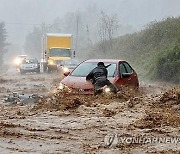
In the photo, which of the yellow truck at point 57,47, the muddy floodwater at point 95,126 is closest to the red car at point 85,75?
the muddy floodwater at point 95,126

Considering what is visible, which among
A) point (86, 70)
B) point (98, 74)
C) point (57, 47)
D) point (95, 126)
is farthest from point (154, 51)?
point (95, 126)

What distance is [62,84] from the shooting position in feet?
41.8

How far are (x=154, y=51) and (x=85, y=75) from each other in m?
24.0

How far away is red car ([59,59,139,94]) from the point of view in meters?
12.4

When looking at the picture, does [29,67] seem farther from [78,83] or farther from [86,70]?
[78,83]

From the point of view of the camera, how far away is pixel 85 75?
13.5 meters

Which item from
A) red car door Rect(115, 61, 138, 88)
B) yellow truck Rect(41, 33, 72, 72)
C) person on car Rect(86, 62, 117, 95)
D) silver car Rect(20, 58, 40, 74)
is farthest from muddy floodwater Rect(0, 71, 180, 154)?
silver car Rect(20, 58, 40, 74)

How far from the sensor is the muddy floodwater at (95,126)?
6620 mm

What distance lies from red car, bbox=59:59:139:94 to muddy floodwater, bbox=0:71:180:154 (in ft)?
2.15

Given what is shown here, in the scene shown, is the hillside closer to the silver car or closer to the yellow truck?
the yellow truck

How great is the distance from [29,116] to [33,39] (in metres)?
129

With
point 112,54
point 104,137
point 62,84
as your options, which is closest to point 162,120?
point 104,137

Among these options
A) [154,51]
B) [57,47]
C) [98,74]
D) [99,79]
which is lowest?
[99,79]

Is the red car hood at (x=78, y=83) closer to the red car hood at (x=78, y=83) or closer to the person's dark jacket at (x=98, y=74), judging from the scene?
the red car hood at (x=78, y=83)
